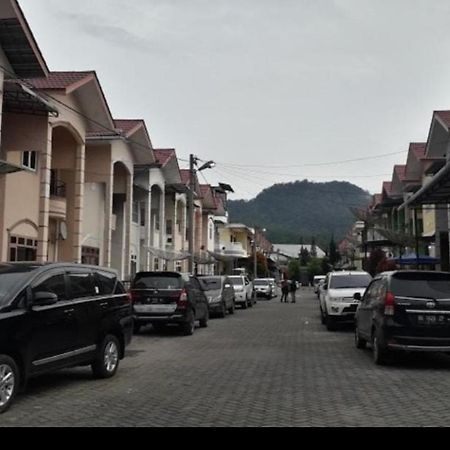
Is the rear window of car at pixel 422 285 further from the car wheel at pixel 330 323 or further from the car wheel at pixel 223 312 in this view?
the car wheel at pixel 223 312

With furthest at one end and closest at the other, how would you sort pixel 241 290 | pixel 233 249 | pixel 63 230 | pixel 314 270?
1. pixel 314 270
2. pixel 233 249
3. pixel 241 290
4. pixel 63 230

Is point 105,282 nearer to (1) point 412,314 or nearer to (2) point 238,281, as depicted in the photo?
(1) point 412,314

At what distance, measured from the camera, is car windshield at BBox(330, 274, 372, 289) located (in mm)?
19781

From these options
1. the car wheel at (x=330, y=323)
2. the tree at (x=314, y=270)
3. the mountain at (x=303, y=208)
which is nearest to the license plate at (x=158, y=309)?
the car wheel at (x=330, y=323)

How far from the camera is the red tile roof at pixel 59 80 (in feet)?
66.5

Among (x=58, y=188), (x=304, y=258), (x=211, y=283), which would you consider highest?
(x=304, y=258)

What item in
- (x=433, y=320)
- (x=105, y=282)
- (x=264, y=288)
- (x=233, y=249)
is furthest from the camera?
(x=233, y=249)

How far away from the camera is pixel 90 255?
27.3 meters

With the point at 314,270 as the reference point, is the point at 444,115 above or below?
above

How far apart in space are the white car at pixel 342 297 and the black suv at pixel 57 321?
9058 mm

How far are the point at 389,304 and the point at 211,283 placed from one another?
1508 cm

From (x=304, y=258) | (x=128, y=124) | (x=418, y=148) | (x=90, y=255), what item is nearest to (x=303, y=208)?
(x=304, y=258)

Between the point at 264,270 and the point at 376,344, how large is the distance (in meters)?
75.6
